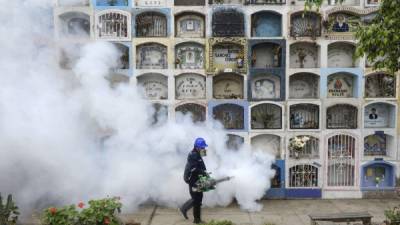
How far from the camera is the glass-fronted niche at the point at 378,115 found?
35.8ft

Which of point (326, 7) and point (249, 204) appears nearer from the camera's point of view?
point (249, 204)

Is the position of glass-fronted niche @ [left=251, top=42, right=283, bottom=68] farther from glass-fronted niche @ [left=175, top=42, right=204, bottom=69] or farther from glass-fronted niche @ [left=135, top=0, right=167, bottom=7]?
glass-fronted niche @ [left=135, top=0, right=167, bottom=7]

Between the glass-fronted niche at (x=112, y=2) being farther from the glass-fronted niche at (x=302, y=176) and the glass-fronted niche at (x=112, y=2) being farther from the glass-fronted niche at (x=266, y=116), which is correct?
the glass-fronted niche at (x=302, y=176)

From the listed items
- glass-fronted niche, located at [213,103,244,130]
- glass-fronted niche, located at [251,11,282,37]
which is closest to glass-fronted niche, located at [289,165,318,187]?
glass-fronted niche, located at [213,103,244,130]

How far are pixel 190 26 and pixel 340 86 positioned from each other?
167 inches

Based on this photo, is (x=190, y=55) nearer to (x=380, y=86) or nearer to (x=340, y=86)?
(x=340, y=86)

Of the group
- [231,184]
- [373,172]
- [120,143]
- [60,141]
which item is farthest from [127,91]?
[373,172]

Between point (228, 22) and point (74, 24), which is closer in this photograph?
point (228, 22)

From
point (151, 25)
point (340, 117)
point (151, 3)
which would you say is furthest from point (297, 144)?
point (151, 3)

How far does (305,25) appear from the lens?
10938 millimetres

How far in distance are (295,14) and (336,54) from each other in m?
1.55

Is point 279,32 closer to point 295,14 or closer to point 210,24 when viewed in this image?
point 295,14

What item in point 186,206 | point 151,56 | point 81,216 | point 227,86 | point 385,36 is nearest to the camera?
point 385,36

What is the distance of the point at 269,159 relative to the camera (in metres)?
10.5
